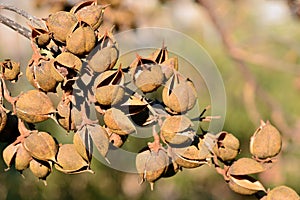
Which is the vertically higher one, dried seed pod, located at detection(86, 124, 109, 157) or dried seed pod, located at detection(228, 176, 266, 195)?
dried seed pod, located at detection(228, 176, 266, 195)

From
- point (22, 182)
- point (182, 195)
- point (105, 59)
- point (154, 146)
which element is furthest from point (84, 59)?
point (182, 195)

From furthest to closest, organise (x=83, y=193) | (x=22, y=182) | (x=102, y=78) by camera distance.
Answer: (x=83, y=193) → (x=22, y=182) → (x=102, y=78)

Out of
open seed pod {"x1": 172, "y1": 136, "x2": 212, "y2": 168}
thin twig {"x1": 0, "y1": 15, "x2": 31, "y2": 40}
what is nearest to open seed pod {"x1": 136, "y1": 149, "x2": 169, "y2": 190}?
open seed pod {"x1": 172, "y1": 136, "x2": 212, "y2": 168}

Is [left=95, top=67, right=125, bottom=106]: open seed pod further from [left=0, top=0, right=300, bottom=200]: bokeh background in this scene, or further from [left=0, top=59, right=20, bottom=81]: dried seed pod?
[left=0, top=0, right=300, bottom=200]: bokeh background

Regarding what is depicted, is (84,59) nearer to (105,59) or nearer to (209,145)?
(105,59)

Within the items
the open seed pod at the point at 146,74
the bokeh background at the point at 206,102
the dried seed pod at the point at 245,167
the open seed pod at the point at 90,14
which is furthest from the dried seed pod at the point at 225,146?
the bokeh background at the point at 206,102

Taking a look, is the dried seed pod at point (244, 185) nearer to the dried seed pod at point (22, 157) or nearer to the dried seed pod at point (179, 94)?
the dried seed pod at point (179, 94)

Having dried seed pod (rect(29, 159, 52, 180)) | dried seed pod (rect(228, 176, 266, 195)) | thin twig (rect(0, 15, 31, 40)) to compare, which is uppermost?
thin twig (rect(0, 15, 31, 40))
